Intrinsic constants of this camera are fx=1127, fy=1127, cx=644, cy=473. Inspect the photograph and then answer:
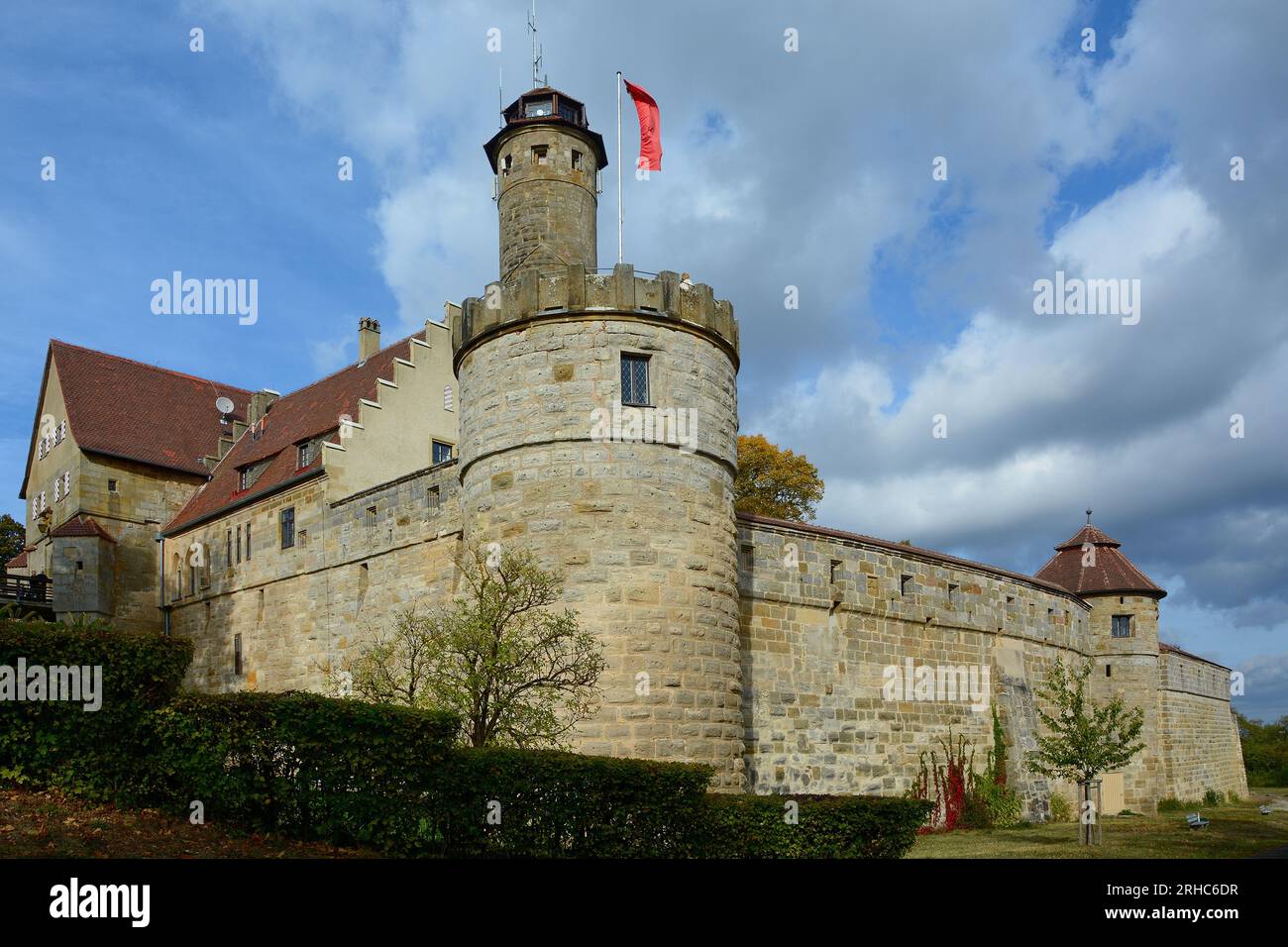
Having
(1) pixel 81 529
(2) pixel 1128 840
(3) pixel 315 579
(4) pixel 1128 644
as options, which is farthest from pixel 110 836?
(4) pixel 1128 644

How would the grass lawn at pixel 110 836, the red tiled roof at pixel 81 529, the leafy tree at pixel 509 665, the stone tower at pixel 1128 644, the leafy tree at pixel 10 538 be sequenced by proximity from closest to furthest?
the grass lawn at pixel 110 836 → the leafy tree at pixel 509 665 → the red tiled roof at pixel 81 529 → the stone tower at pixel 1128 644 → the leafy tree at pixel 10 538

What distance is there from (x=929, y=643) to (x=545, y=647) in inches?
561

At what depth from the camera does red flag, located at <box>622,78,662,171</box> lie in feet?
79.3

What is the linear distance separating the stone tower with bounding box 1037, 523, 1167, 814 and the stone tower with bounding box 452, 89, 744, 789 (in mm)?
23081

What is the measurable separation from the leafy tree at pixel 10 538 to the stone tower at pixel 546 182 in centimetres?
3129

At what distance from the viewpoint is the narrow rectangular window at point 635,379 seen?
739 inches

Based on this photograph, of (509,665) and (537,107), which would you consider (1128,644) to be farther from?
(509,665)

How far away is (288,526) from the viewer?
103 feet

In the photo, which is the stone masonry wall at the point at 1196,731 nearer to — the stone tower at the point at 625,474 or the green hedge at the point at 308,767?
the stone tower at the point at 625,474

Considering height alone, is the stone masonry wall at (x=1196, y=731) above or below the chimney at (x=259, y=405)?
below

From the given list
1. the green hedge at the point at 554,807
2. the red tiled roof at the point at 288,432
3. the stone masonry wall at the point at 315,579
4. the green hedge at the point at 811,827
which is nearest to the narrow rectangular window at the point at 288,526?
the stone masonry wall at the point at 315,579

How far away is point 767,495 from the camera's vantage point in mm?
44250

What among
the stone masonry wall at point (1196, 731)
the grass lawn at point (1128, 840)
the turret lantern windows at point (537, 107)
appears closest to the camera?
the grass lawn at point (1128, 840)

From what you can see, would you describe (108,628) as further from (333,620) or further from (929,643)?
(929,643)
